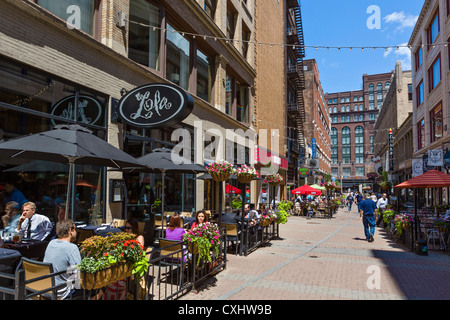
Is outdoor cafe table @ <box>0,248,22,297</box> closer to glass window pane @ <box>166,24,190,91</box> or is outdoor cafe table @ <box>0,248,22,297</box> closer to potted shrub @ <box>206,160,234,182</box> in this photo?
potted shrub @ <box>206,160,234,182</box>

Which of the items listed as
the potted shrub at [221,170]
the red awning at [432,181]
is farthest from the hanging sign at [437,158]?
the potted shrub at [221,170]

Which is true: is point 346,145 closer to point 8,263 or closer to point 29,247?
point 29,247

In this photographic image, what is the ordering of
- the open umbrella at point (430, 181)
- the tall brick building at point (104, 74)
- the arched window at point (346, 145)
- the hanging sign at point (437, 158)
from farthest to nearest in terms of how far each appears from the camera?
the arched window at point (346, 145), the hanging sign at point (437, 158), the open umbrella at point (430, 181), the tall brick building at point (104, 74)

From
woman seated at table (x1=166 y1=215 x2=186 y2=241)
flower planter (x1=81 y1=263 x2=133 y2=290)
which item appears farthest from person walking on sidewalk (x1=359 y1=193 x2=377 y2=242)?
flower planter (x1=81 y1=263 x2=133 y2=290)

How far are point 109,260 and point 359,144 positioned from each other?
122454mm

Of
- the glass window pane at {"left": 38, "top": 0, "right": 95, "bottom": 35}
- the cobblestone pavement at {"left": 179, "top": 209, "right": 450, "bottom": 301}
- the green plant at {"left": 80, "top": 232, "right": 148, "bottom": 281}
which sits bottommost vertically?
the cobblestone pavement at {"left": 179, "top": 209, "right": 450, "bottom": 301}

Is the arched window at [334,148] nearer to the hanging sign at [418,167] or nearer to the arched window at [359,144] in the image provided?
the arched window at [359,144]

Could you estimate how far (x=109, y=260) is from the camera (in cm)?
397

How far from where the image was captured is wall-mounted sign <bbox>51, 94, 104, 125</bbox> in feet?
28.8

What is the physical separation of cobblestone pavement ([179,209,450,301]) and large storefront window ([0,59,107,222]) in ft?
13.0

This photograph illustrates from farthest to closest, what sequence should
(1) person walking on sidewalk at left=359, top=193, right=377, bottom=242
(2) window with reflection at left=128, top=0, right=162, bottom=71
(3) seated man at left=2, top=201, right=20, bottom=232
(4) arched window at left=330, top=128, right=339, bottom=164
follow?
(4) arched window at left=330, top=128, right=339, bottom=164 < (1) person walking on sidewalk at left=359, top=193, right=377, bottom=242 < (2) window with reflection at left=128, top=0, right=162, bottom=71 < (3) seated man at left=2, top=201, right=20, bottom=232

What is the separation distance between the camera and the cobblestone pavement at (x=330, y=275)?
6074mm
